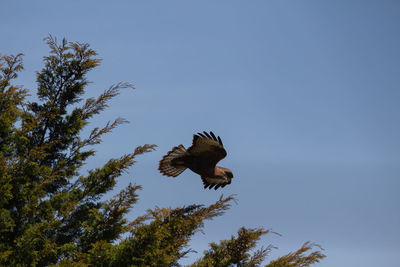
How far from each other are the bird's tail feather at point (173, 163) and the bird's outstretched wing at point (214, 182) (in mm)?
588

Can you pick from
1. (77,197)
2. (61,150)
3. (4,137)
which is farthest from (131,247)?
(4,137)

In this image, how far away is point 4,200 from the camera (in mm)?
6637

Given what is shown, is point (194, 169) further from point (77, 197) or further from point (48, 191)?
point (48, 191)

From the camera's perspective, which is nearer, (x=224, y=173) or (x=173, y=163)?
(x=224, y=173)

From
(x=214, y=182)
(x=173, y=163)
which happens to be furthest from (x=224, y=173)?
(x=173, y=163)

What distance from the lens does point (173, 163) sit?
26.2 ft

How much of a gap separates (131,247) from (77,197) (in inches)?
67.8

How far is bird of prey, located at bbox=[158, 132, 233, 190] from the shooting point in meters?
7.20

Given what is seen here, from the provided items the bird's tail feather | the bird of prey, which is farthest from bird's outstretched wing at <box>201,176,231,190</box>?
the bird's tail feather

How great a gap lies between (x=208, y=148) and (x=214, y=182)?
2.48ft

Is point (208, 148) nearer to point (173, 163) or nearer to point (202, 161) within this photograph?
point (202, 161)

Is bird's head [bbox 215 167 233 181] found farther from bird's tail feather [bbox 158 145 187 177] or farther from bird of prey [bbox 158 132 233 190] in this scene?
bird's tail feather [bbox 158 145 187 177]

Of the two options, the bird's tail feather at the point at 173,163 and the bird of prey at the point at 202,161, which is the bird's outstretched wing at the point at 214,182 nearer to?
the bird of prey at the point at 202,161

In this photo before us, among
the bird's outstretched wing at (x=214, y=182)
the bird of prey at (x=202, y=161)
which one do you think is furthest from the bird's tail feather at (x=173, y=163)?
the bird's outstretched wing at (x=214, y=182)
